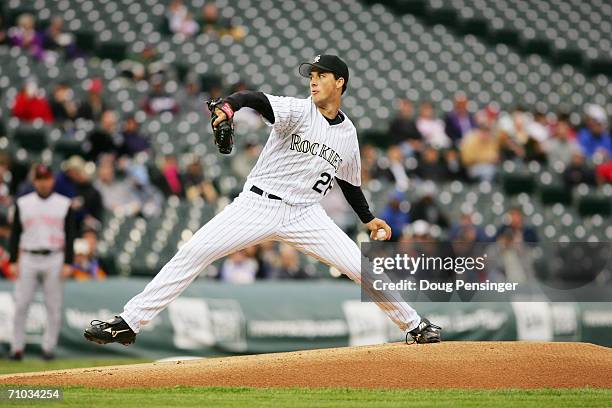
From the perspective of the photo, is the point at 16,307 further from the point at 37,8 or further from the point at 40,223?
the point at 37,8

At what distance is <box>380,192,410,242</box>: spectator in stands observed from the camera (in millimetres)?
12492

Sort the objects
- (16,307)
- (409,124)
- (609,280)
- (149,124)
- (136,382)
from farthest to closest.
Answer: (409,124) < (149,124) < (609,280) < (16,307) < (136,382)

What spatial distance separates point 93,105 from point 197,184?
6.78 ft

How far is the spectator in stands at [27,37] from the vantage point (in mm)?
14664

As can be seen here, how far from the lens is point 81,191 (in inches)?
456

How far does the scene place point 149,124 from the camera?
13883 mm

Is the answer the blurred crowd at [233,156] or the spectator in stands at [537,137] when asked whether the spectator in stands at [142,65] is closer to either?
the blurred crowd at [233,156]

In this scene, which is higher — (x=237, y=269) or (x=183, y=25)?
(x=183, y=25)

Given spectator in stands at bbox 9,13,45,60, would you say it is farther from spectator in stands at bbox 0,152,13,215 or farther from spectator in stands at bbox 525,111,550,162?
spectator in stands at bbox 525,111,550,162

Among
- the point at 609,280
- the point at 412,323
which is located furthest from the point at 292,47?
the point at 412,323

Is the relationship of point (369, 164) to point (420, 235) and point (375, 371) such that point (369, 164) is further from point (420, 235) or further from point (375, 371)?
point (375, 371)

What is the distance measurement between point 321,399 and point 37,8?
1176cm

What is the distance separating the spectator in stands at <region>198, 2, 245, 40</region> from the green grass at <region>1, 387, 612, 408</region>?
36.9 feet

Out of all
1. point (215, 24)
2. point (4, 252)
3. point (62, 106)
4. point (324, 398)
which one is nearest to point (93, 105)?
point (62, 106)
